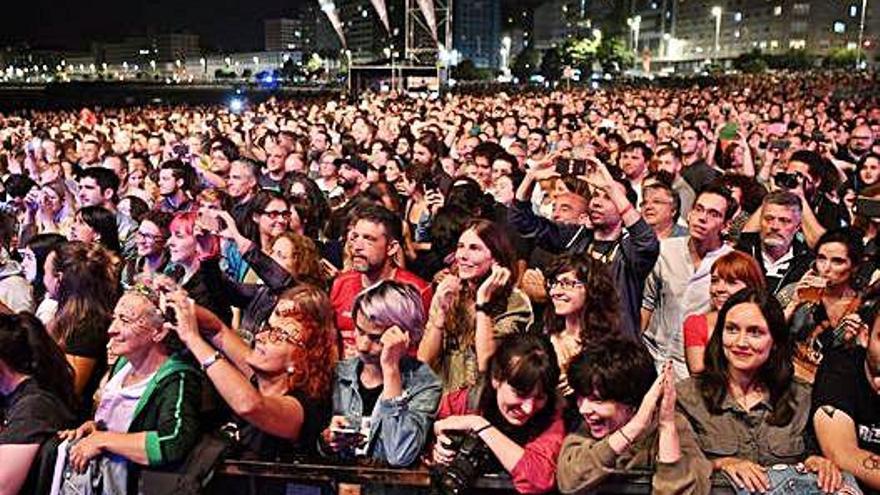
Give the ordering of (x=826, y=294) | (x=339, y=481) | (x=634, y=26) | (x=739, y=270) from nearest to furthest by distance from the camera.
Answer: (x=339, y=481)
(x=739, y=270)
(x=826, y=294)
(x=634, y=26)

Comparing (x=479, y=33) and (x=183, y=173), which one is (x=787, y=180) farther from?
(x=479, y=33)

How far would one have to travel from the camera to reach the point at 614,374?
354 cm

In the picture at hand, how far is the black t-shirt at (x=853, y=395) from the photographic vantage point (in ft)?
11.6

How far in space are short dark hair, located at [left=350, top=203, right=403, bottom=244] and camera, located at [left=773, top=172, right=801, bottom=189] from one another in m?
3.35

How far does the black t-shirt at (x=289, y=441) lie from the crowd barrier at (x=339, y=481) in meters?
0.11

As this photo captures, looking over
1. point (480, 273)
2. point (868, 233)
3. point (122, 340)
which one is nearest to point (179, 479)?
point (122, 340)

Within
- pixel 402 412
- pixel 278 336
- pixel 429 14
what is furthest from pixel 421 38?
pixel 402 412

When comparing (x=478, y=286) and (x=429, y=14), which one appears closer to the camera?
(x=478, y=286)

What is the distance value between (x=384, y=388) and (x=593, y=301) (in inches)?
51.8

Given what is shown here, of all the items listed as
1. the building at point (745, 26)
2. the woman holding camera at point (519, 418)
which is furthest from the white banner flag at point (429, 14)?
the building at point (745, 26)

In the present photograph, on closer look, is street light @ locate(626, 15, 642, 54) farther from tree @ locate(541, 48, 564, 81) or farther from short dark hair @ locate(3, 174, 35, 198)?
short dark hair @ locate(3, 174, 35, 198)

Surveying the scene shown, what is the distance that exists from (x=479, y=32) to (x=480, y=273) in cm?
15807

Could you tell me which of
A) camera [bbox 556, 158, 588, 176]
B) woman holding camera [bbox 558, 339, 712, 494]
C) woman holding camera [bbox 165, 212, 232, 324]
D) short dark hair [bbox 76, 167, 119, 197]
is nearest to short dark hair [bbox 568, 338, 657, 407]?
woman holding camera [bbox 558, 339, 712, 494]

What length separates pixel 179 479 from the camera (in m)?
3.69
